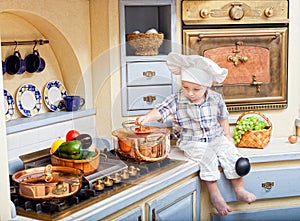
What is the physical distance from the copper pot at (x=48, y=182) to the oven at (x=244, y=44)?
109 cm

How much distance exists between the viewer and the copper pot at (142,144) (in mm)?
2551

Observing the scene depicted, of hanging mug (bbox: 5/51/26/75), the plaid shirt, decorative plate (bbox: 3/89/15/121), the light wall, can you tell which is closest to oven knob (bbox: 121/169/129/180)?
the plaid shirt

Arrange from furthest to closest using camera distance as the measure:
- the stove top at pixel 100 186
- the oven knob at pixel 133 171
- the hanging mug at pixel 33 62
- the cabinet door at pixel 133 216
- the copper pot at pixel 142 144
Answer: the hanging mug at pixel 33 62 < the copper pot at pixel 142 144 < the oven knob at pixel 133 171 < the cabinet door at pixel 133 216 < the stove top at pixel 100 186

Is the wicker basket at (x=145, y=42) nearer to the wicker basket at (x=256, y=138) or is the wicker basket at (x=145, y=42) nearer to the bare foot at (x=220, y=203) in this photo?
the wicker basket at (x=256, y=138)

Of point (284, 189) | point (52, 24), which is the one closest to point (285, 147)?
point (284, 189)

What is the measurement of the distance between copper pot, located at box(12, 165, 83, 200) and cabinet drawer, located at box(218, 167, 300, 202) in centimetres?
86

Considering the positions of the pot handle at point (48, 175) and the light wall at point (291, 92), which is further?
the light wall at point (291, 92)

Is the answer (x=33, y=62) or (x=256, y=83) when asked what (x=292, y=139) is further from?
(x=33, y=62)

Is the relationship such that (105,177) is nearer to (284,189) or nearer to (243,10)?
(284,189)

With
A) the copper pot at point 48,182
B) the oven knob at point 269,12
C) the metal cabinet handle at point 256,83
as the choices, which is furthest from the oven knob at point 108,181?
the oven knob at point 269,12

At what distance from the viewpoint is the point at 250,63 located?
3123 mm

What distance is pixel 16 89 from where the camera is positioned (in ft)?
9.30

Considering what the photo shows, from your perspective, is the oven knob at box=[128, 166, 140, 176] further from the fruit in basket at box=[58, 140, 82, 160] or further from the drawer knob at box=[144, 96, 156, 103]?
the drawer knob at box=[144, 96, 156, 103]

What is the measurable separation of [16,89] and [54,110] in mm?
273
